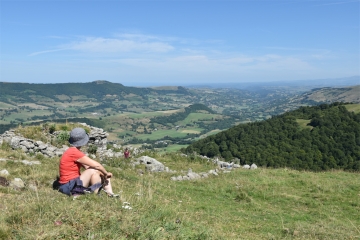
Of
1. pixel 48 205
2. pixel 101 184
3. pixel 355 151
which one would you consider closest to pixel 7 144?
pixel 101 184

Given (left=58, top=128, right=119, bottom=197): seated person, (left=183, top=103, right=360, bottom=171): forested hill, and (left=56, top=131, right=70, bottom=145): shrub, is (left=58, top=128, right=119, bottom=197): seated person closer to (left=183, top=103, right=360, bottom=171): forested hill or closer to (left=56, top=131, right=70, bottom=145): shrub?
(left=56, top=131, right=70, bottom=145): shrub

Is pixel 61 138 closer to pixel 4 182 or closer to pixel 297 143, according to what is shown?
pixel 4 182

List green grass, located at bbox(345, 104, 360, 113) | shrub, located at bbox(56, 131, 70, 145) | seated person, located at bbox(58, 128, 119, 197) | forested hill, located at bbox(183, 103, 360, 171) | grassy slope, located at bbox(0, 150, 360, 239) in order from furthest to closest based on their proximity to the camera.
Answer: green grass, located at bbox(345, 104, 360, 113), forested hill, located at bbox(183, 103, 360, 171), shrub, located at bbox(56, 131, 70, 145), seated person, located at bbox(58, 128, 119, 197), grassy slope, located at bbox(0, 150, 360, 239)

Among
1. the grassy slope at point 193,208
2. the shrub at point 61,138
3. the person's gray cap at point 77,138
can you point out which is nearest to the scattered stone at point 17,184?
the grassy slope at point 193,208

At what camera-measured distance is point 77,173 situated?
8.02 metres

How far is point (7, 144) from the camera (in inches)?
677

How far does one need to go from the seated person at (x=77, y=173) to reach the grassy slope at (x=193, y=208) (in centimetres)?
47

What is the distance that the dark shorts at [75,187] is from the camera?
7532 mm

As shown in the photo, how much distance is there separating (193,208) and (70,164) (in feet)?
15.2

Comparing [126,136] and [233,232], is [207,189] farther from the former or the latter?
[126,136]

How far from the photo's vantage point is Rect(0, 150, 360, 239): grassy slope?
5.26 metres

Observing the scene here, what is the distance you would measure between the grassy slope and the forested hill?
27.9 m

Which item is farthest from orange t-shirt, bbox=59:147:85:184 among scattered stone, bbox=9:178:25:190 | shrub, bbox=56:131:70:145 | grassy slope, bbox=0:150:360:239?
shrub, bbox=56:131:70:145

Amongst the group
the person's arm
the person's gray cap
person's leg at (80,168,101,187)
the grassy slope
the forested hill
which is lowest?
the forested hill
